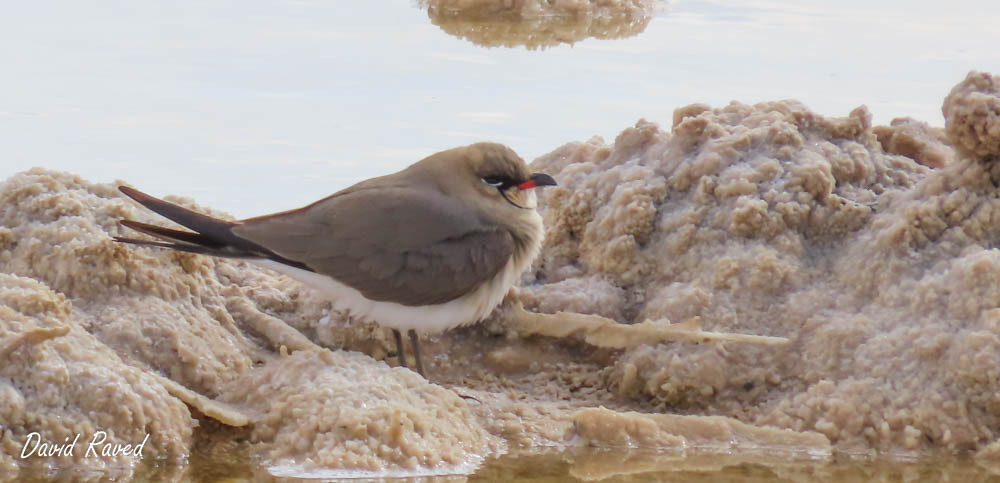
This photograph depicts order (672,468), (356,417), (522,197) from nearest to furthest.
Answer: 1. (356,417)
2. (672,468)
3. (522,197)

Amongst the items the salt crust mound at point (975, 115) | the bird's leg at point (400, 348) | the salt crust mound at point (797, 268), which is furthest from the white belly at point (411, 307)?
the salt crust mound at point (975, 115)

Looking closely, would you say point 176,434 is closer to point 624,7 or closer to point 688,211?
point 688,211

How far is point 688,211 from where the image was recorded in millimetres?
4727

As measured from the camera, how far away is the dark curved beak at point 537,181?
4.57 meters

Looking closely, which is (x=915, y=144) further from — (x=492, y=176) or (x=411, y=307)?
(x=411, y=307)

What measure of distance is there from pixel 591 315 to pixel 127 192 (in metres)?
1.41

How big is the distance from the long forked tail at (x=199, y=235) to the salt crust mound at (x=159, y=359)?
14 centimetres

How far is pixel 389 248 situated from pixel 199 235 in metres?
0.54

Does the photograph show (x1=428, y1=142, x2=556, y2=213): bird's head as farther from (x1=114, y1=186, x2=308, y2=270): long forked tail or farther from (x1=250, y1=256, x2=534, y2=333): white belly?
(x1=114, y1=186, x2=308, y2=270): long forked tail

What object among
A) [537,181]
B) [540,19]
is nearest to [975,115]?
[537,181]

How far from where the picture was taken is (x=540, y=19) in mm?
9031

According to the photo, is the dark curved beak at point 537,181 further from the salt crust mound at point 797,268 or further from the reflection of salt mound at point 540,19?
the reflection of salt mound at point 540,19

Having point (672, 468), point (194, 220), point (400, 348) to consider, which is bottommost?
point (672, 468)

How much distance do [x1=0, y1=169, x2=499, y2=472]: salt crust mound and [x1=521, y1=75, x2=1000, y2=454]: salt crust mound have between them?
2.67 ft
